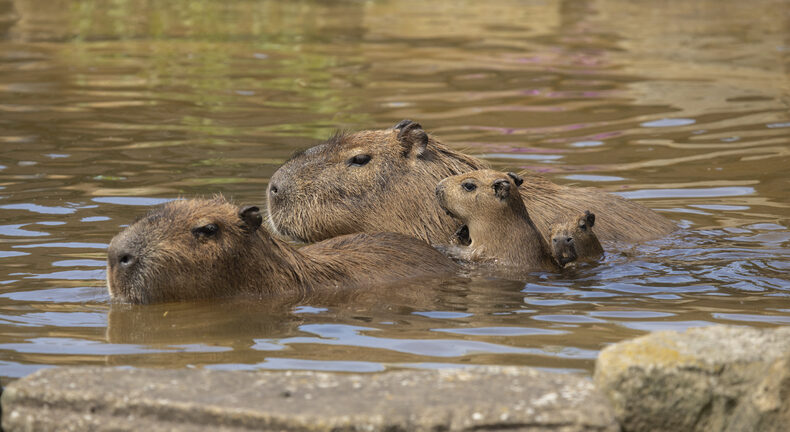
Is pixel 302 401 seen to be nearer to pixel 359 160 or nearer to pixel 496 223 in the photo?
pixel 496 223

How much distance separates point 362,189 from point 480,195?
798 mm

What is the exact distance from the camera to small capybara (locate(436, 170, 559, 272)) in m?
7.66

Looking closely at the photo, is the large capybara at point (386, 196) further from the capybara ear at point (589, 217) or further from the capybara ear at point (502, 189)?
the capybara ear at point (502, 189)

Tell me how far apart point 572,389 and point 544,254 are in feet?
11.2

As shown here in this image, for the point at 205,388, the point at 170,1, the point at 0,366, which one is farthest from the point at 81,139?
the point at 170,1

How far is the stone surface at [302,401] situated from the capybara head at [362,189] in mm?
3341

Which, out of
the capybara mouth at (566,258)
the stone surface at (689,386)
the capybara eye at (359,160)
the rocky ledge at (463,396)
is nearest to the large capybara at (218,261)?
the capybara mouth at (566,258)

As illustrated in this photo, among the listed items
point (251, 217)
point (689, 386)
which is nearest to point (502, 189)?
point (251, 217)

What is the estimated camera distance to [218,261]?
670cm

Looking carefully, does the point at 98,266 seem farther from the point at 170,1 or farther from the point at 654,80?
the point at 170,1

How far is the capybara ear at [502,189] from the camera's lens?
301 inches

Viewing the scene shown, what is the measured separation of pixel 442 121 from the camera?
13758 mm

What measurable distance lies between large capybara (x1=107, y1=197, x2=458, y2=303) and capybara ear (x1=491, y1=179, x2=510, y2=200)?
2.53 ft

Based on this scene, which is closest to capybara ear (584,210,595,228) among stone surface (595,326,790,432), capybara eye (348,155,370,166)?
capybara eye (348,155,370,166)
